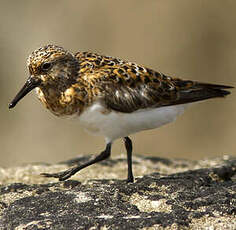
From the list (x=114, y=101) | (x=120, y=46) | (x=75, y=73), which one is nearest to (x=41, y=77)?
(x=75, y=73)

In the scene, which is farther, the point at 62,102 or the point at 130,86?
the point at 130,86

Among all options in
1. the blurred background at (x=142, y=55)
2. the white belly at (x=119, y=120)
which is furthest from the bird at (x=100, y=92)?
the blurred background at (x=142, y=55)

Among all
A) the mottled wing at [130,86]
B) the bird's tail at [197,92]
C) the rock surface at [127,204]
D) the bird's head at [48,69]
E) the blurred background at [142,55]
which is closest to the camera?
the rock surface at [127,204]


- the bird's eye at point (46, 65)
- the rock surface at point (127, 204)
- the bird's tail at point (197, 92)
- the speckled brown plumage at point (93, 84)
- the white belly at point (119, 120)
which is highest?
the bird's eye at point (46, 65)

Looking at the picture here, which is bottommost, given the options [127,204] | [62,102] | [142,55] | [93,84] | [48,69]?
[127,204]

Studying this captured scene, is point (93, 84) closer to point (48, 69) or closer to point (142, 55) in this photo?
point (48, 69)

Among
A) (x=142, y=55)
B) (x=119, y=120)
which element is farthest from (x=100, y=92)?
(x=142, y=55)

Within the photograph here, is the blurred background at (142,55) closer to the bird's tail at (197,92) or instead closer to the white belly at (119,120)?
the bird's tail at (197,92)
